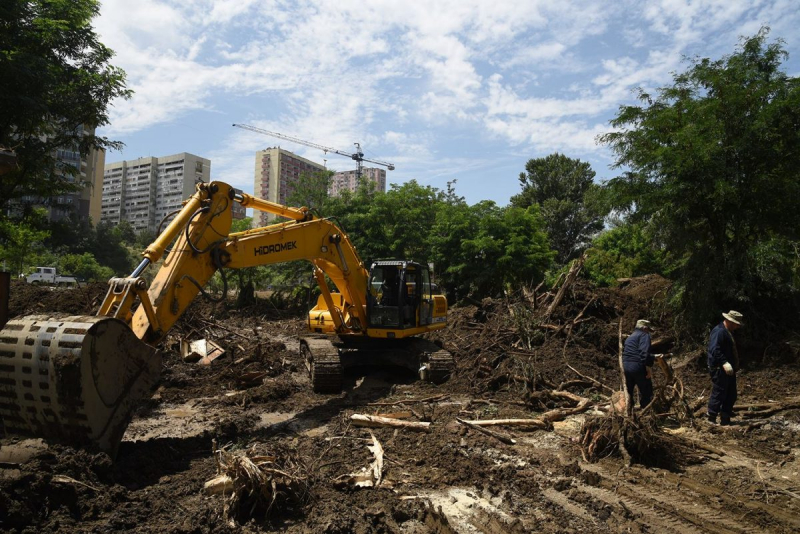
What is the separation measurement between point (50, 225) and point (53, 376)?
45.9 ft

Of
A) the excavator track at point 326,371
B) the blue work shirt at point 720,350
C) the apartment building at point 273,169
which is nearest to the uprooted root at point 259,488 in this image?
the excavator track at point 326,371

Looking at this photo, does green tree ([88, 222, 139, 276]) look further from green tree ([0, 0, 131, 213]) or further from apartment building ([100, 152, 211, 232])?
green tree ([0, 0, 131, 213])

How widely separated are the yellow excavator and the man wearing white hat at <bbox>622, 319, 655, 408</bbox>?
3.77m

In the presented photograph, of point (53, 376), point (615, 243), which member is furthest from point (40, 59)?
point (615, 243)

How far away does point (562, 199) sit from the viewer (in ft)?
127

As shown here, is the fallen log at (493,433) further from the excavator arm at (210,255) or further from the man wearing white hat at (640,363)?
the excavator arm at (210,255)

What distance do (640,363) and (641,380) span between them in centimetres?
25

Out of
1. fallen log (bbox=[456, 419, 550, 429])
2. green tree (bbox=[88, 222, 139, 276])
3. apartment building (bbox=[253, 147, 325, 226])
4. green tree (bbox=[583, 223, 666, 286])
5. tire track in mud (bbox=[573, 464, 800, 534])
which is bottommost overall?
tire track in mud (bbox=[573, 464, 800, 534])

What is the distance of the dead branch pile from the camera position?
4.48 meters

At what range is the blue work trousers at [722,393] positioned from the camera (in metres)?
7.30

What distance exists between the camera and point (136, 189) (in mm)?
112188

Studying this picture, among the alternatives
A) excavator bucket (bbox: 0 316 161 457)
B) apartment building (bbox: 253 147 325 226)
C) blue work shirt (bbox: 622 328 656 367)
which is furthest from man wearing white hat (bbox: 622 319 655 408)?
apartment building (bbox: 253 147 325 226)

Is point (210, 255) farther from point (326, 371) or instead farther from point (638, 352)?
point (638, 352)

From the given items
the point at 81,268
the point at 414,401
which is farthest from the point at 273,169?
the point at 414,401
